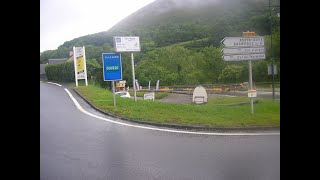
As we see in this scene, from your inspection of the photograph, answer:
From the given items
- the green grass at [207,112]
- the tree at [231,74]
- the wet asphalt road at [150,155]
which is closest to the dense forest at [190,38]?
the tree at [231,74]

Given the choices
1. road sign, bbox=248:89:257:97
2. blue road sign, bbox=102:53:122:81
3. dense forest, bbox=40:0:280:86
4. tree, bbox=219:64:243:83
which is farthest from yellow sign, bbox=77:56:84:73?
road sign, bbox=248:89:257:97

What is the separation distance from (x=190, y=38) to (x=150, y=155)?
1022mm

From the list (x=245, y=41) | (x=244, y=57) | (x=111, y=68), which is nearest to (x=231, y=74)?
(x=244, y=57)

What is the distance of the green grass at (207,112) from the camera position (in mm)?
2414

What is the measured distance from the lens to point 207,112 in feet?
8.00

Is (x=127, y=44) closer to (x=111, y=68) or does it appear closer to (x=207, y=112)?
(x=111, y=68)

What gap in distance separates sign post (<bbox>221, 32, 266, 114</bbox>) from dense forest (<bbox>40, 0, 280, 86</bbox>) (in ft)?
0.12

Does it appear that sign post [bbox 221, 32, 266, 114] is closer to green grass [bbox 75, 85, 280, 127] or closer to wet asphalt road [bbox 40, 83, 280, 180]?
green grass [bbox 75, 85, 280, 127]

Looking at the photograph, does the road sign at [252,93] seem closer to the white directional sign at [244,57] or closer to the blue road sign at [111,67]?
the white directional sign at [244,57]

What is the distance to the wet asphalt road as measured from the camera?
239cm

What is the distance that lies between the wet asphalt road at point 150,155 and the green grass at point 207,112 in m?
0.11
